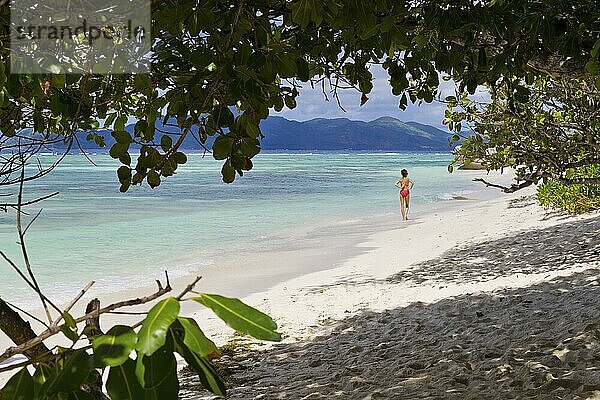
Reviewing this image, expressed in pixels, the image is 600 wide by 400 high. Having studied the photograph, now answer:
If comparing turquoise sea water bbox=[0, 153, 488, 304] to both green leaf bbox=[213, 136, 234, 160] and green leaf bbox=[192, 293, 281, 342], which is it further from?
green leaf bbox=[192, 293, 281, 342]

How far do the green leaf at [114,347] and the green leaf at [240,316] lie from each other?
0.33ft

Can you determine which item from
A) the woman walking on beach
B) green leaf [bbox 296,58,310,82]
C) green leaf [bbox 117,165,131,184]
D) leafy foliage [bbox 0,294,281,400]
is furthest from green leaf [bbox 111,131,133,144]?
the woman walking on beach

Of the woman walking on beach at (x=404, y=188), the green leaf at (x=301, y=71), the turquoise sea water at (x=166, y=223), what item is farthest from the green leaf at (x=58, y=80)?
the woman walking on beach at (x=404, y=188)

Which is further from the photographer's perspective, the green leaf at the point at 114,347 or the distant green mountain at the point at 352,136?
the distant green mountain at the point at 352,136

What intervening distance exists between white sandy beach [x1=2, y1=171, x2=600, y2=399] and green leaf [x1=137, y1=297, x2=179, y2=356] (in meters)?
3.59

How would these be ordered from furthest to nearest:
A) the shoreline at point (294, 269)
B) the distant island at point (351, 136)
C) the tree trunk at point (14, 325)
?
the distant island at point (351, 136) → the shoreline at point (294, 269) → the tree trunk at point (14, 325)

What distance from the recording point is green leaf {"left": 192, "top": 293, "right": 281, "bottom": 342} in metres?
0.87

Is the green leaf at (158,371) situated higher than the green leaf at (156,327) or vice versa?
the green leaf at (156,327)

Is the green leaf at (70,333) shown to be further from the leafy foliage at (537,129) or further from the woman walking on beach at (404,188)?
the woman walking on beach at (404,188)

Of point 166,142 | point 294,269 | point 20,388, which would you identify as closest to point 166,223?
point 294,269

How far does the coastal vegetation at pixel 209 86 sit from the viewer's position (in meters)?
0.88

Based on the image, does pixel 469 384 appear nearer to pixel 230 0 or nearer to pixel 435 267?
pixel 230 0

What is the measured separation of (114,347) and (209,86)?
2.14m

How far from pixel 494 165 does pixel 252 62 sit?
590cm
